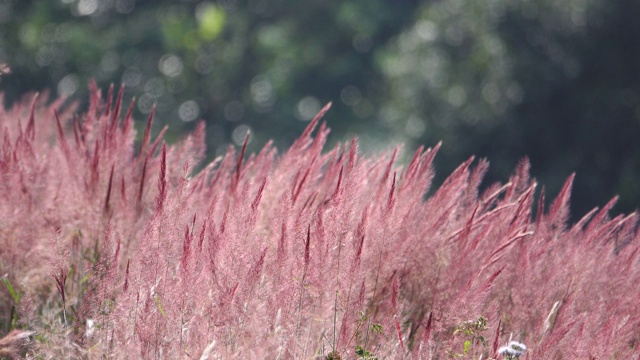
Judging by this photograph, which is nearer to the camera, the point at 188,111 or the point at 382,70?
the point at 382,70

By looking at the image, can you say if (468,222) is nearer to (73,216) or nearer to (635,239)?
(635,239)

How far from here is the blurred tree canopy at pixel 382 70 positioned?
14109 millimetres

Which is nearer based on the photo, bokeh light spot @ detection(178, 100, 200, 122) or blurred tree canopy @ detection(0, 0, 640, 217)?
blurred tree canopy @ detection(0, 0, 640, 217)

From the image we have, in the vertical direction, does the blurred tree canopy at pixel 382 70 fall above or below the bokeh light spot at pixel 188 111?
above

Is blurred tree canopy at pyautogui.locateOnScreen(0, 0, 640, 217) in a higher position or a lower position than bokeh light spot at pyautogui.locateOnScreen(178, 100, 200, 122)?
higher

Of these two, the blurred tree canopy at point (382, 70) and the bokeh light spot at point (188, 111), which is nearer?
the blurred tree canopy at point (382, 70)

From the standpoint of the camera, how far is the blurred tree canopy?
14.1m

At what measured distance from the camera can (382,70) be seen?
55.8 ft

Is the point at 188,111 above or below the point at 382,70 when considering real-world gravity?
below

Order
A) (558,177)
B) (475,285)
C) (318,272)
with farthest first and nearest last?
1. (558,177)
2. (475,285)
3. (318,272)

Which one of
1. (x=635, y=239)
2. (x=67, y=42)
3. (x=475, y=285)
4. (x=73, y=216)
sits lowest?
(x=73, y=216)

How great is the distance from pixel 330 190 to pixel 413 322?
0.49 meters

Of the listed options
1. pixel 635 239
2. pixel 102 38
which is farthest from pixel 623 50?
pixel 635 239

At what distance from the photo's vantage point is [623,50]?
1432 centimetres
